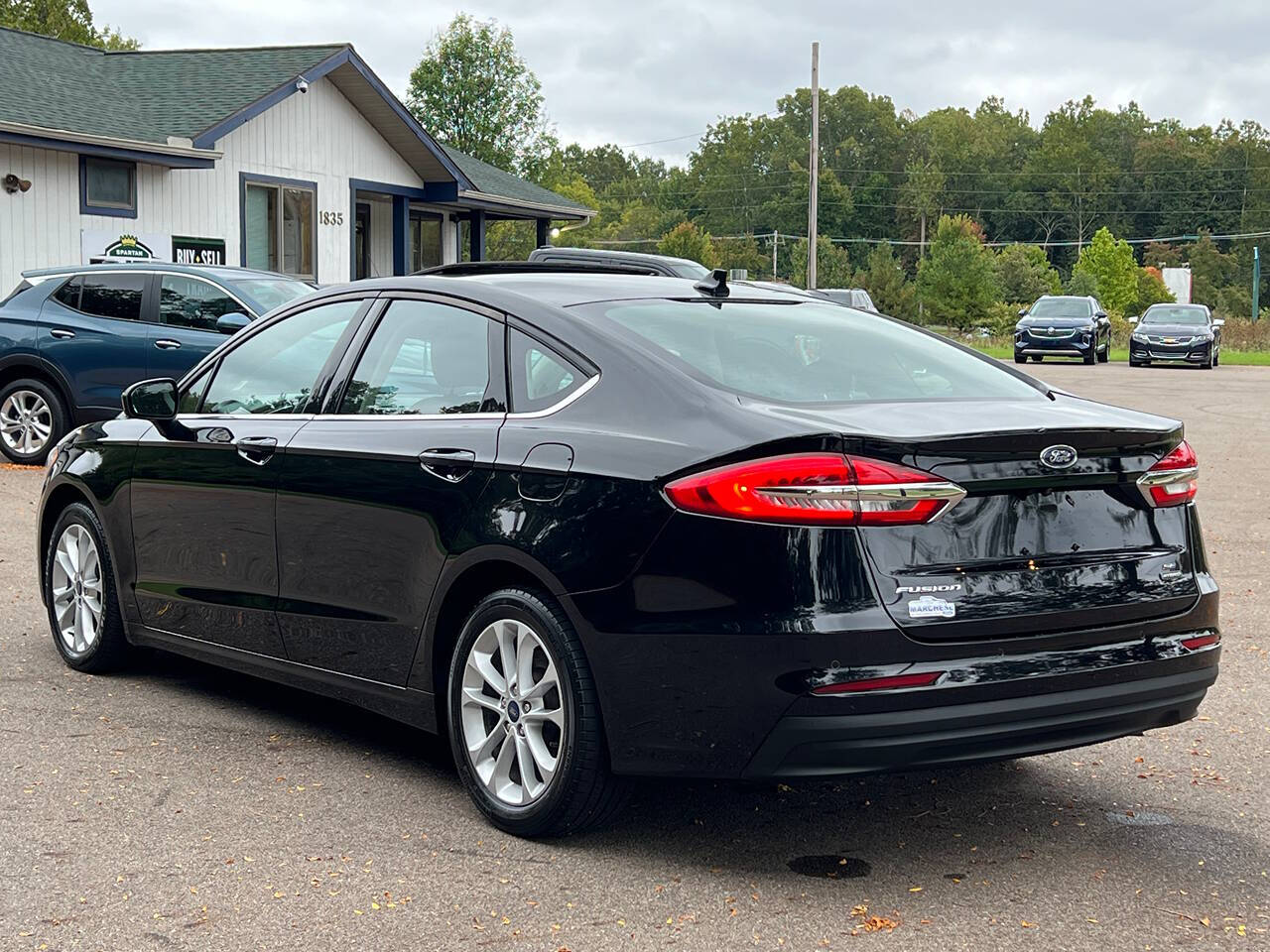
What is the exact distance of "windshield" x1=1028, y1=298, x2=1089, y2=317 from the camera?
131 ft

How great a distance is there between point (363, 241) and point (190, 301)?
681 inches

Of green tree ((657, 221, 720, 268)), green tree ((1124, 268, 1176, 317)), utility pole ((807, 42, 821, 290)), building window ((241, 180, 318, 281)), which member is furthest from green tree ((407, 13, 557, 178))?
green tree ((1124, 268, 1176, 317))

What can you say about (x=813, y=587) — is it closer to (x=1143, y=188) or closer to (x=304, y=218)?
(x=304, y=218)

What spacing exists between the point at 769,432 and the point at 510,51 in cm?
5399

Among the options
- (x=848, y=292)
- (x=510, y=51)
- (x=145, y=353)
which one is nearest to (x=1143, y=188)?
(x=510, y=51)

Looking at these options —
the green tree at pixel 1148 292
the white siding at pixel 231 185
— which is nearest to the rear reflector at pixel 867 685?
the white siding at pixel 231 185

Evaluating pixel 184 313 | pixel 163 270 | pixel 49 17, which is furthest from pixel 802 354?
pixel 49 17

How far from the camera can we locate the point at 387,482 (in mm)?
5016

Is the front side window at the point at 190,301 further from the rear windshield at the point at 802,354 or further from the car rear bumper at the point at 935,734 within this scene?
the car rear bumper at the point at 935,734

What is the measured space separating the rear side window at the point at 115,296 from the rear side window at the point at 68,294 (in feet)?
0.17

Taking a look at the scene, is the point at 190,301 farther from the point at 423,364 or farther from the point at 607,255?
the point at 423,364

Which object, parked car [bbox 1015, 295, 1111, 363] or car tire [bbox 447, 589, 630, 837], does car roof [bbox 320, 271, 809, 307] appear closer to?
car tire [bbox 447, 589, 630, 837]

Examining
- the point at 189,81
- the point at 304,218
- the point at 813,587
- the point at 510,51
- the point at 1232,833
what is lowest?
the point at 1232,833

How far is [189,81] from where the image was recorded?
1059 inches
